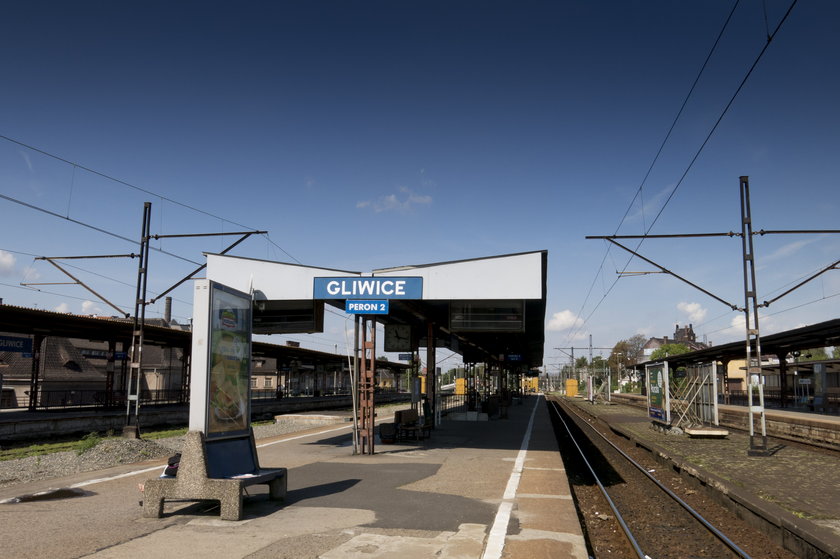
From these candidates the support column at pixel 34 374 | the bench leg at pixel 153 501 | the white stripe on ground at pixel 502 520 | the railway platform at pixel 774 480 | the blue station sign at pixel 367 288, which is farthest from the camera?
the support column at pixel 34 374

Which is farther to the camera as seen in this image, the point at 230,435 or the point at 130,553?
the point at 230,435

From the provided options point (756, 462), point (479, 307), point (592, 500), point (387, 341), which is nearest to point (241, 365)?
point (592, 500)

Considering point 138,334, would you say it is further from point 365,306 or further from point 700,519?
point 700,519

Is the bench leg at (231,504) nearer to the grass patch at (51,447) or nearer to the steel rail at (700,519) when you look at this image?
the steel rail at (700,519)

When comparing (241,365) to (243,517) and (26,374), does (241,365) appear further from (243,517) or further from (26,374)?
(26,374)

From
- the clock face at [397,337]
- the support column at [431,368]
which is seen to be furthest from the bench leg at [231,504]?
the clock face at [397,337]

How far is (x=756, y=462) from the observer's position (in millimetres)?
15047

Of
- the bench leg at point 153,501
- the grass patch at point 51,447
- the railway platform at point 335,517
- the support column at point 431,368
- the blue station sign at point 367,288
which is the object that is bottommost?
the grass patch at point 51,447

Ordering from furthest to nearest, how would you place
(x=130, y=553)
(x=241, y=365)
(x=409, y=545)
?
(x=241, y=365) → (x=409, y=545) → (x=130, y=553)

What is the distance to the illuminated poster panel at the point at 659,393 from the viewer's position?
2369cm

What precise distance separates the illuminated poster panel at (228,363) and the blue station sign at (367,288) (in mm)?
5275

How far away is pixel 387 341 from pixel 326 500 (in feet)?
52.3

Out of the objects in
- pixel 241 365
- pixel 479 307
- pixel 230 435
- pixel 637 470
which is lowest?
pixel 637 470

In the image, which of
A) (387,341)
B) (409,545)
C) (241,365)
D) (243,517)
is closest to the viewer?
(409,545)
